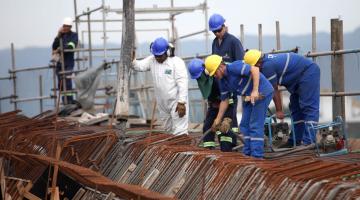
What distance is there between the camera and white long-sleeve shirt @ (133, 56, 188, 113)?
1185 cm

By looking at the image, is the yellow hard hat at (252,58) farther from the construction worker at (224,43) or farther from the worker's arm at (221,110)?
the construction worker at (224,43)

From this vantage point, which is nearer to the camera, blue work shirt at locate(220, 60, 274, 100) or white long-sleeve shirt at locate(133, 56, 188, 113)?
blue work shirt at locate(220, 60, 274, 100)

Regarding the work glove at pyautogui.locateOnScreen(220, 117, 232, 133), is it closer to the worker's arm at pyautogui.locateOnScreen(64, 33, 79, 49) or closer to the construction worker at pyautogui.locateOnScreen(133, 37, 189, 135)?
the construction worker at pyautogui.locateOnScreen(133, 37, 189, 135)

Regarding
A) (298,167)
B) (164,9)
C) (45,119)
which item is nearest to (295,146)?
(298,167)

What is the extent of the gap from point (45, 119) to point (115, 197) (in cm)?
596

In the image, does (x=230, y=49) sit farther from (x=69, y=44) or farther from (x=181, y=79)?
(x=69, y=44)

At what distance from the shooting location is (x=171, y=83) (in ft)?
39.4

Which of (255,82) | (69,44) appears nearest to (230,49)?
(255,82)

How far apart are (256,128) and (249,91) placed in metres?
0.49

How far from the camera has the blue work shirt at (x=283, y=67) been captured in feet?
33.4

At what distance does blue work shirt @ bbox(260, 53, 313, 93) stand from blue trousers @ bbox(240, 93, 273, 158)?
21.4 inches

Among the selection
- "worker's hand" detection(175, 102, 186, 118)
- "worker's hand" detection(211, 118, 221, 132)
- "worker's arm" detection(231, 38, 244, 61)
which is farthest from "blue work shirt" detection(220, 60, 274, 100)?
"worker's hand" detection(175, 102, 186, 118)

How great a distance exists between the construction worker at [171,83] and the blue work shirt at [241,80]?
6.29ft

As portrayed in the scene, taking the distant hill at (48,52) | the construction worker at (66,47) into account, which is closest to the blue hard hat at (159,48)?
the distant hill at (48,52)
